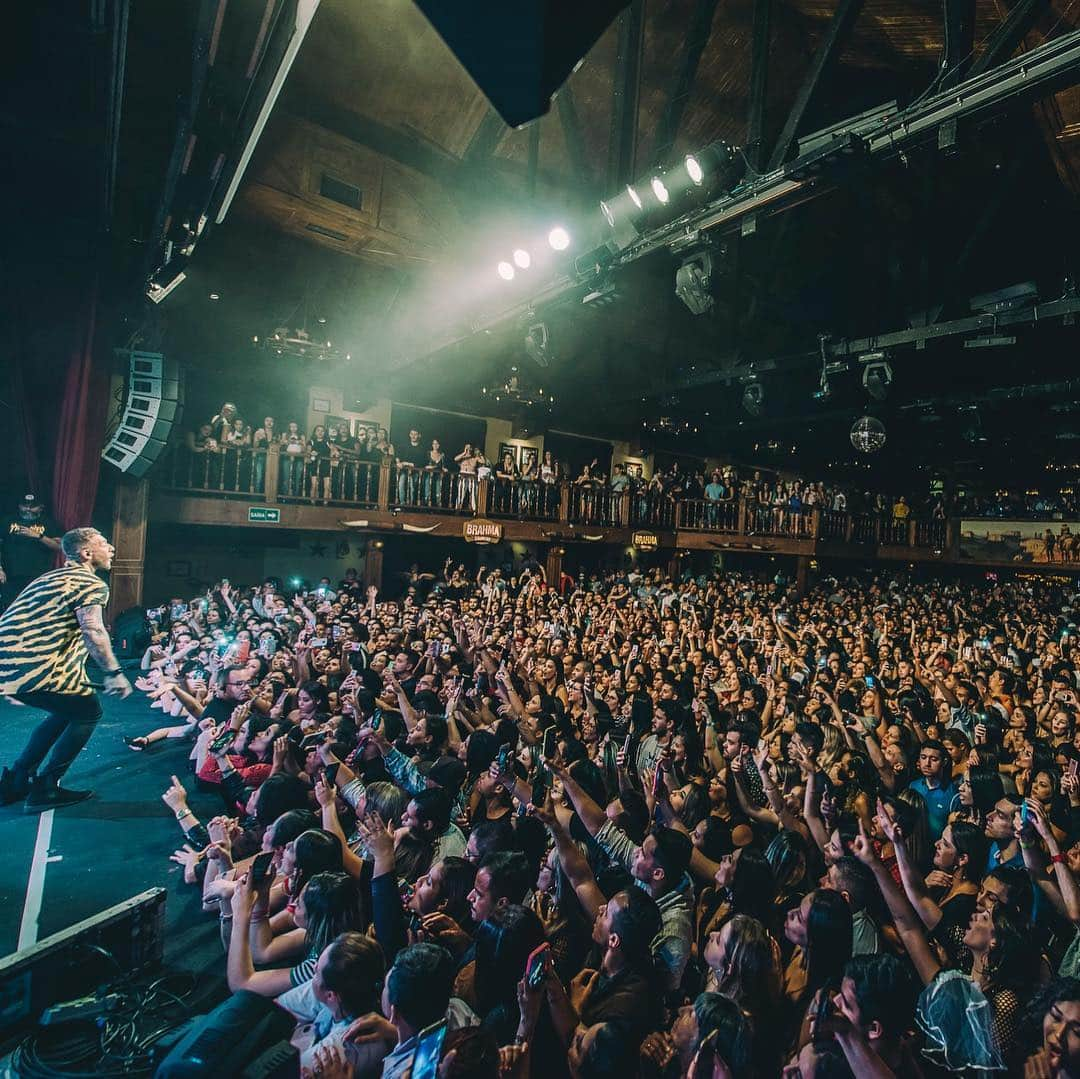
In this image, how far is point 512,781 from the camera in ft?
11.8

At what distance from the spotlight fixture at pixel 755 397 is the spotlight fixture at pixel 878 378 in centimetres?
211

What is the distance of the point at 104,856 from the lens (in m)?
3.88

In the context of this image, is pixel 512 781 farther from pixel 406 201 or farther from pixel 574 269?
pixel 406 201

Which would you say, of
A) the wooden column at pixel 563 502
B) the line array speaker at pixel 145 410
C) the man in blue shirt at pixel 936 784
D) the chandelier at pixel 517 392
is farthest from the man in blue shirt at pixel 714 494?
the man in blue shirt at pixel 936 784

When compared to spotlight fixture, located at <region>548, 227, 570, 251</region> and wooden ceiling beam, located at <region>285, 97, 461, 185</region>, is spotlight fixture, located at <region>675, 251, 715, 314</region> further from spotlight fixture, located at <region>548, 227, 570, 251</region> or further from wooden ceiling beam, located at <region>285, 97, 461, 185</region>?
wooden ceiling beam, located at <region>285, 97, 461, 185</region>

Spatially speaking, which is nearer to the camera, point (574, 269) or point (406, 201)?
point (574, 269)

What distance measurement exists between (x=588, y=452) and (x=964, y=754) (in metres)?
15.9

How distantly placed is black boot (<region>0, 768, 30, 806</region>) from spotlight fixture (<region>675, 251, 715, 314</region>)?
6916 mm

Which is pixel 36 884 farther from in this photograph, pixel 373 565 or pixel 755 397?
pixel 755 397

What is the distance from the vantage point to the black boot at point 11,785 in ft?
14.2

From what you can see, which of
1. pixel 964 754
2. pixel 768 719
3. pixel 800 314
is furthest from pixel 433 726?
pixel 800 314

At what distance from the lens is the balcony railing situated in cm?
1182

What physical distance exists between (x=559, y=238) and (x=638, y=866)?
619cm

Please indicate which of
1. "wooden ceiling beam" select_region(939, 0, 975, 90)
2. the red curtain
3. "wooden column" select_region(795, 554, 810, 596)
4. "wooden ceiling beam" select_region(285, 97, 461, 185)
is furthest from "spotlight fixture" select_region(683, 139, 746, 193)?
"wooden column" select_region(795, 554, 810, 596)
